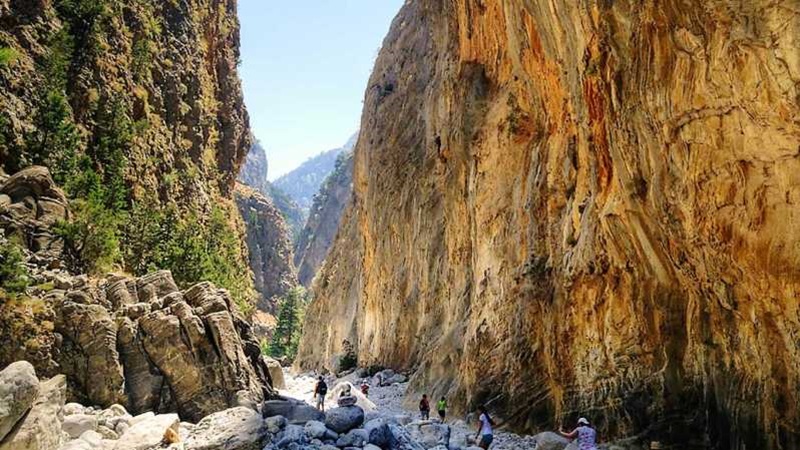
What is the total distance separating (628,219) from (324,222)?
121 metres

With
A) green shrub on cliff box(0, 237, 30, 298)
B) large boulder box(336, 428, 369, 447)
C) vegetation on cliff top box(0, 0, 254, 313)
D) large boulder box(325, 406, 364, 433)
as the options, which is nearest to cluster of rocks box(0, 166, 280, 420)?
green shrub on cliff box(0, 237, 30, 298)

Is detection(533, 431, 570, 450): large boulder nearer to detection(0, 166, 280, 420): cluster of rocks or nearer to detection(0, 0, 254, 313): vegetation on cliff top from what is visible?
detection(0, 166, 280, 420): cluster of rocks

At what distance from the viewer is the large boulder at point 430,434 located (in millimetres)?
14448

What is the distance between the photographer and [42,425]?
966 cm

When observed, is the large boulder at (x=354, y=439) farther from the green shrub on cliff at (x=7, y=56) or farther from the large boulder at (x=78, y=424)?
the green shrub on cliff at (x=7, y=56)

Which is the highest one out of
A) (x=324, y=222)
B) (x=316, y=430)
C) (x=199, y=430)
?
(x=324, y=222)

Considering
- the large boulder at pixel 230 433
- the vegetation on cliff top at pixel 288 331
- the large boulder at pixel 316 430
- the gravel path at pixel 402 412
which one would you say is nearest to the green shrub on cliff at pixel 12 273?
Answer: the large boulder at pixel 230 433

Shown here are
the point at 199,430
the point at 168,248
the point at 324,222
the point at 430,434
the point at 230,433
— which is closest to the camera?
the point at 230,433

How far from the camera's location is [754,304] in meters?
9.65

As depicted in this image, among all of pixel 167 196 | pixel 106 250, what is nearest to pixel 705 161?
pixel 106 250

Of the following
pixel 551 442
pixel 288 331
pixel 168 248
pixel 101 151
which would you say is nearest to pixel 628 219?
pixel 551 442

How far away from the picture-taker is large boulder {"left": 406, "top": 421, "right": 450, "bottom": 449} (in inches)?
569

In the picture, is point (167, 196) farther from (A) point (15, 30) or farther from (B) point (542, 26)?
(B) point (542, 26)

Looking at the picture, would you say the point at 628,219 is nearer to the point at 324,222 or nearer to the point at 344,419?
the point at 344,419
